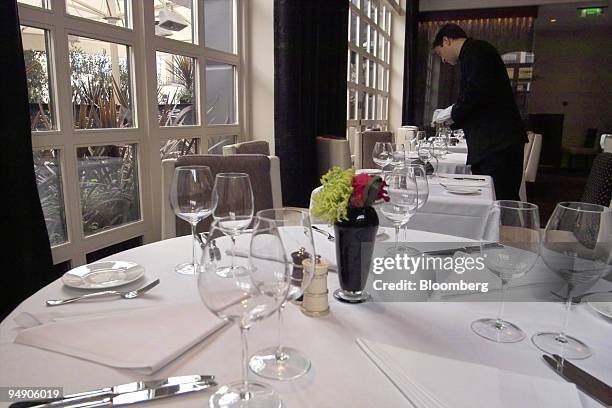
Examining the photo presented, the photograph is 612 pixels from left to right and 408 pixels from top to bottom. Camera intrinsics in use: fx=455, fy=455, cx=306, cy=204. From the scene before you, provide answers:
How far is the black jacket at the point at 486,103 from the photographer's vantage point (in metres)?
2.73

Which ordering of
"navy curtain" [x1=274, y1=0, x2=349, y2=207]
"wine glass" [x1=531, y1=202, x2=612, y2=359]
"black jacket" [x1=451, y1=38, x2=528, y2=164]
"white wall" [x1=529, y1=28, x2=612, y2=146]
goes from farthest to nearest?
"white wall" [x1=529, y1=28, x2=612, y2=146] → "navy curtain" [x1=274, y1=0, x2=349, y2=207] → "black jacket" [x1=451, y1=38, x2=528, y2=164] → "wine glass" [x1=531, y1=202, x2=612, y2=359]

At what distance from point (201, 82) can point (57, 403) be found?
8.68ft

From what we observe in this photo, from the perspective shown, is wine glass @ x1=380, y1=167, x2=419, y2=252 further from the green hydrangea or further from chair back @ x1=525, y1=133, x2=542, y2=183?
chair back @ x1=525, y1=133, x2=542, y2=183

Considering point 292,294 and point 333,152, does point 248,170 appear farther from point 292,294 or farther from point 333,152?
point 333,152

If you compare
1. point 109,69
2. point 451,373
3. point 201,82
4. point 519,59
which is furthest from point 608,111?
point 451,373

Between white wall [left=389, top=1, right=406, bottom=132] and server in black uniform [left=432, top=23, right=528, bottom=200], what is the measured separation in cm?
529

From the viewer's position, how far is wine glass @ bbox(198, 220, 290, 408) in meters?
0.53

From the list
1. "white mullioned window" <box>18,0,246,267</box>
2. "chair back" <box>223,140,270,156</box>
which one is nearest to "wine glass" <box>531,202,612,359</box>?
"chair back" <box>223,140,270,156</box>

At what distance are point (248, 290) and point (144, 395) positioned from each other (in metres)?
0.18

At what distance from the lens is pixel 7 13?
59.8 inches

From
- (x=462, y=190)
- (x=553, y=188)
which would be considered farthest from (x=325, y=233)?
(x=553, y=188)

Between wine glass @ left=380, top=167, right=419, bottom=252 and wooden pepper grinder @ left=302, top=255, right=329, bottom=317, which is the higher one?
wine glass @ left=380, top=167, right=419, bottom=252

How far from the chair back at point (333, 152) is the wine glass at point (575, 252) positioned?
3.00m

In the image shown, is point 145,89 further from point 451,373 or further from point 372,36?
point 372,36
